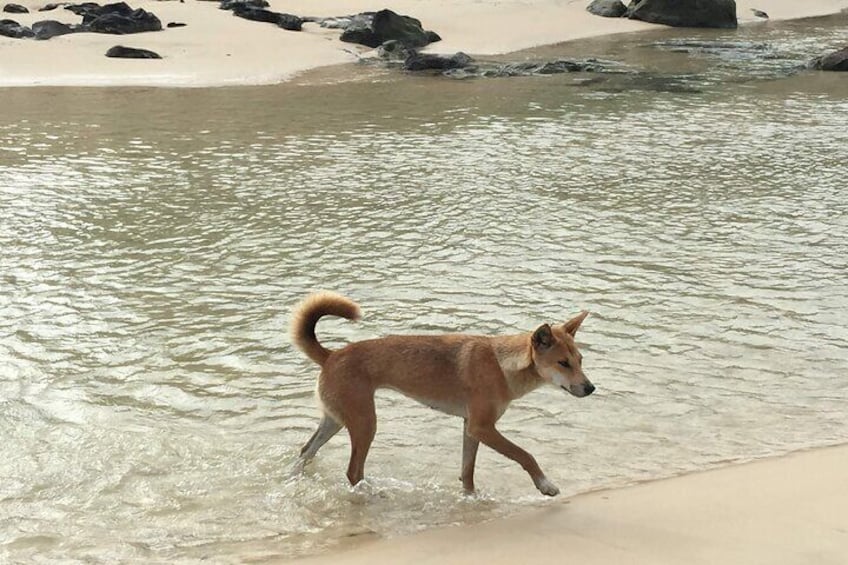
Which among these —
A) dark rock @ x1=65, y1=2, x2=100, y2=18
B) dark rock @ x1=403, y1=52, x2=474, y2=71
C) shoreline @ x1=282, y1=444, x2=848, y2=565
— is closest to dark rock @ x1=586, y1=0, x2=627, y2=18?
dark rock @ x1=403, y1=52, x2=474, y2=71

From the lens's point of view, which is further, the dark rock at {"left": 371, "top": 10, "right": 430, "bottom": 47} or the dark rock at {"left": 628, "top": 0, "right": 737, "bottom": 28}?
the dark rock at {"left": 628, "top": 0, "right": 737, "bottom": 28}

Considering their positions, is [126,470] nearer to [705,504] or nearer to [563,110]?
[705,504]

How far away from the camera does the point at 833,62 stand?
2764 cm

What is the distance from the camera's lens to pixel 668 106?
21750 mm

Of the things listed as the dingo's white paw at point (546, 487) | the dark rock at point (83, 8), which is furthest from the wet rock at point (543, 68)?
the dingo's white paw at point (546, 487)

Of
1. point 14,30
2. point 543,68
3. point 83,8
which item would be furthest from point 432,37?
point 14,30

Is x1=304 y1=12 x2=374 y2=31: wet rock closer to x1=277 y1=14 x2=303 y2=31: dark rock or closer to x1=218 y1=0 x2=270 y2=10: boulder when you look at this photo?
x1=277 y1=14 x2=303 y2=31: dark rock

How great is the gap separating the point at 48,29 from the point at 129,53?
3.44m

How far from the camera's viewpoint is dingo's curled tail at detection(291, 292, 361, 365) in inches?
225

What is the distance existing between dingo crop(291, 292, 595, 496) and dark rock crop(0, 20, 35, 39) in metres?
26.1

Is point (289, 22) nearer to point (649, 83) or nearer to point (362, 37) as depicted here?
point (362, 37)

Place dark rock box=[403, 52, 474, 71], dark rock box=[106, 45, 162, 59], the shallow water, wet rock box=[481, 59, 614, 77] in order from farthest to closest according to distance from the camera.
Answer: dark rock box=[403, 52, 474, 71] < dark rock box=[106, 45, 162, 59] < wet rock box=[481, 59, 614, 77] < the shallow water

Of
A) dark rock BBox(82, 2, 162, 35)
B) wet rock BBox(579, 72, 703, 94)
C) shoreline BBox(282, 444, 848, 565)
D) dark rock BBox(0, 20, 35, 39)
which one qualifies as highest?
dark rock BBox(82, 2, 162, 35)

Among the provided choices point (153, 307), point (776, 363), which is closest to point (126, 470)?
point (153, 307)
